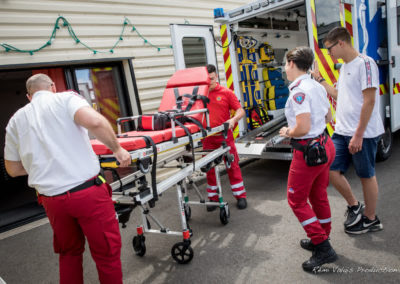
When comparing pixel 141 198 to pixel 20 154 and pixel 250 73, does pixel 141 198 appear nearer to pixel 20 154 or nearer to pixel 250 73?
pixel 20 154

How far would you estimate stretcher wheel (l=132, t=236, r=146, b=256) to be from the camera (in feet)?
10.2

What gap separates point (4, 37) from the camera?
13.5ft

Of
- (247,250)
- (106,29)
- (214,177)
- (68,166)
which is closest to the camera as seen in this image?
(68,166)

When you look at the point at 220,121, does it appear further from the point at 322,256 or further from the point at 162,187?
the point at 322,256

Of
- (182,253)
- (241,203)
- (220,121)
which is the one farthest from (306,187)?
(220,121)

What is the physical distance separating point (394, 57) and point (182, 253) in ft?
13.4

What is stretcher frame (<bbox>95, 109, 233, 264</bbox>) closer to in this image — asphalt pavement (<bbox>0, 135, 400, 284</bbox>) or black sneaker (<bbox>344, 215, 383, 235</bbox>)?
asphalt pavement (<bbox>0, 135, 400, 284</bbox>)

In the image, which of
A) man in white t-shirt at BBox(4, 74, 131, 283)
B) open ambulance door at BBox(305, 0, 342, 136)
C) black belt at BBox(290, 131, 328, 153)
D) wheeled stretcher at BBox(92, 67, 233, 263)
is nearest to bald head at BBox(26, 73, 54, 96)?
man in white t-shirt at BBox(4, 74, 131, 283)

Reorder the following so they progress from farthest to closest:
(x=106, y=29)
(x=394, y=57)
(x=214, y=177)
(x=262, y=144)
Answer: (x=106, y=29)
(x=262, y=144)
(x=394, y=57)
(x=214, y=177)

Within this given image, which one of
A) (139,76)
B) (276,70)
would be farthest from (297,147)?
(276,70)

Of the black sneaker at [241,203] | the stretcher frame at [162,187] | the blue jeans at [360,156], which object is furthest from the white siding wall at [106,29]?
the blue jeans at [360,156]

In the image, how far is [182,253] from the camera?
285 centimetres

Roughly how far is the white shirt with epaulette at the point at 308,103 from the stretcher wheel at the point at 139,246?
5.98ft

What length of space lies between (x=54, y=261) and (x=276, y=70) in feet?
19.1
